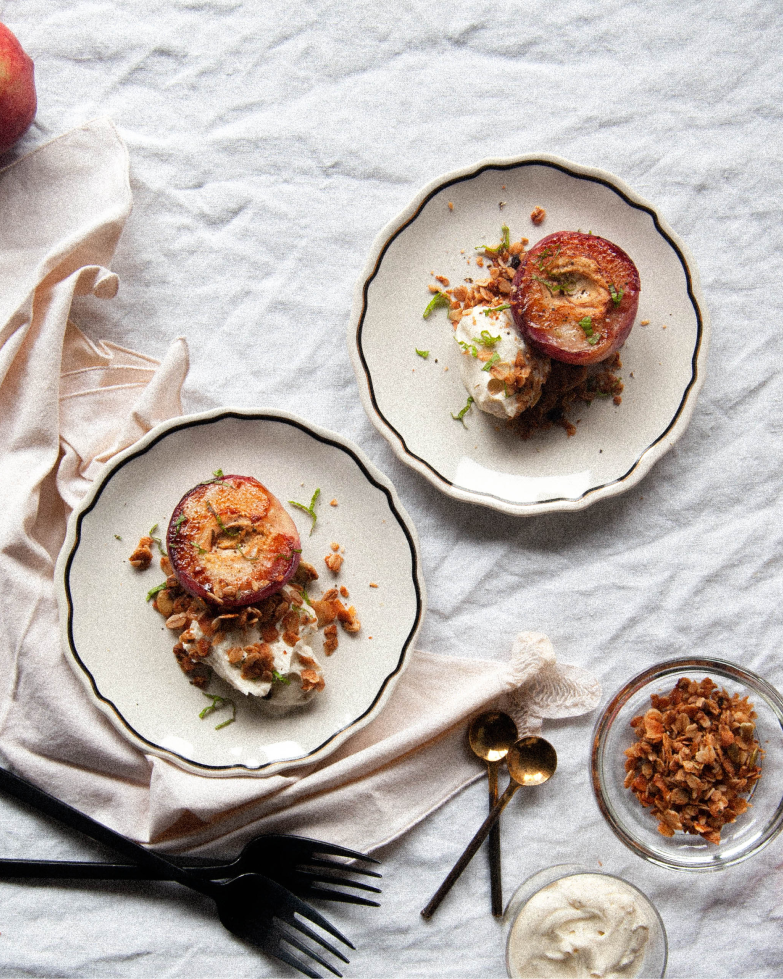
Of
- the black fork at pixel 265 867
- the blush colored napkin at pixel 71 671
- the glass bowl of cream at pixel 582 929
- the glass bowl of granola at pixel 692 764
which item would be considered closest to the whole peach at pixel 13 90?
the blush colored napkin at pixel 71 671

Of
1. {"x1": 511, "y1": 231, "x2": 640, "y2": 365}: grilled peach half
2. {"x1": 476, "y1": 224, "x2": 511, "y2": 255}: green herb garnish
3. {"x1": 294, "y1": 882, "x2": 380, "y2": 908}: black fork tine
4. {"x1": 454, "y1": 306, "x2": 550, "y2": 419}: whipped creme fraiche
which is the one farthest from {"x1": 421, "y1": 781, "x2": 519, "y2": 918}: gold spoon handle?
{"x1": 476, "y1": 224, "x2": 511, "y2": 255}: green herb garnish

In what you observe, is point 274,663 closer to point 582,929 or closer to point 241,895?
point 241,895

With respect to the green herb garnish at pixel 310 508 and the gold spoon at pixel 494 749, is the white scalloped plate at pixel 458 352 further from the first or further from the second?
the gold spoon at pixel 494 749

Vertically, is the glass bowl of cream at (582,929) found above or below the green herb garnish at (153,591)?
below

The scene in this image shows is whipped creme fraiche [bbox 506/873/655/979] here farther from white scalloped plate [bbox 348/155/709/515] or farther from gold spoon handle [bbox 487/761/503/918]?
white scalloped plate [bbox 348/155/709/515]

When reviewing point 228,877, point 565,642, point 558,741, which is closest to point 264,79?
point 565,642

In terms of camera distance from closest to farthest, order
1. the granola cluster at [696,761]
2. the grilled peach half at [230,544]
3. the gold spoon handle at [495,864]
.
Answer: the grilled peach half at [230,544]
the granola cluster at [696,761]
the gold spoon handle at [495,864]
